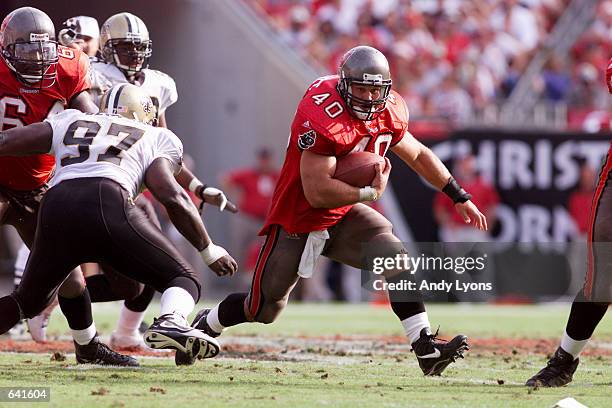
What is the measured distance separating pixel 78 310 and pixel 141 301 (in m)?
0.95

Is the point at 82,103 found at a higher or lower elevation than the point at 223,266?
higher

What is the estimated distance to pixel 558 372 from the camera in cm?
530

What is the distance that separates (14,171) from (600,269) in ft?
9.84

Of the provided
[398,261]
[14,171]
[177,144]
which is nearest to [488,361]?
[398,261]

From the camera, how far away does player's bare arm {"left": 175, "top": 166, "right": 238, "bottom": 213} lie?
20.3ft

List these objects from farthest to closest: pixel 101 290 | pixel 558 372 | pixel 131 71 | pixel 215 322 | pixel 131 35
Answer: pixel 101 290 → pixel 131 71 → pixel 131 35 → pixel 215 322 → pixel 558 372

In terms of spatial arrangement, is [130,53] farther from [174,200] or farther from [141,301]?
[174,200]

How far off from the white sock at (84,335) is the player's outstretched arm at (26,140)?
1.12m

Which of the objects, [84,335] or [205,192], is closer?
[84,335]

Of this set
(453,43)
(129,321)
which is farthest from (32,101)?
(453,43)

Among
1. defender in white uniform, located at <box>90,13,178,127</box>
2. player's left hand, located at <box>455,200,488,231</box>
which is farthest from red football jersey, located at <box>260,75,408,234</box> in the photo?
defender in white uniform, located at <box>90,13,178,127</box>

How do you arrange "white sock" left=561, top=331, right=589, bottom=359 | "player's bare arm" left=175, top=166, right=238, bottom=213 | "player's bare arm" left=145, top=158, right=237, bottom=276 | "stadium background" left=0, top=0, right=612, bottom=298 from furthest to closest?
1. "stadium background" left=0, top=0, right=612, bottom=298
2. "player's bare arm" left=175, top=166, right=238, bottom=213
3. "white sock" left=561, top=331, right=589, bottom=359
4. "player's bare arm" left=145, top=158, right=237, bottom=276

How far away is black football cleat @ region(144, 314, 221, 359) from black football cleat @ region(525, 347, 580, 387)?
61.2 inches

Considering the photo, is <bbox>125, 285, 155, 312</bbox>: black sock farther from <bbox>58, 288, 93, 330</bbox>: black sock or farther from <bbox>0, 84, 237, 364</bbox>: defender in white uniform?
<bbox>0, 84, 237, 364</bbox>: defender in white uniform
